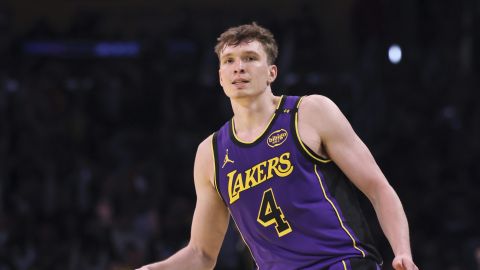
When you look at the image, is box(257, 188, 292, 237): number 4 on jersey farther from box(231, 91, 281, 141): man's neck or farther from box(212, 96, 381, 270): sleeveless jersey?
box(231, 91, 281, 141): man's neck

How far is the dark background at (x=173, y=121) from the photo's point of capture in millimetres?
10156

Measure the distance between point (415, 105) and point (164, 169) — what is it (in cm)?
331

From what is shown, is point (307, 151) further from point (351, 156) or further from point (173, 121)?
point (173, 121)

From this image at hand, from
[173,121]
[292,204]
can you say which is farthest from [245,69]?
[173,121]

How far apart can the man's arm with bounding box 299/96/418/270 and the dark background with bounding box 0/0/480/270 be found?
5.50 meters

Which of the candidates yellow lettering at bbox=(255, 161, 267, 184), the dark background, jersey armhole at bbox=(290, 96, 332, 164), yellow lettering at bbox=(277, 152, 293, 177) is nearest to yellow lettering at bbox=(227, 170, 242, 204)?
yellow lettering at bbox=(255, 161, 267, 184)

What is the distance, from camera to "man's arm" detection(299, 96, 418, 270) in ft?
13.7

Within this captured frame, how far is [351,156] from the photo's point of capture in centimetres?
429

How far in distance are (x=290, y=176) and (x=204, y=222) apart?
72cm

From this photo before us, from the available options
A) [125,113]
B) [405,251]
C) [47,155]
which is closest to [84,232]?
[47,155]

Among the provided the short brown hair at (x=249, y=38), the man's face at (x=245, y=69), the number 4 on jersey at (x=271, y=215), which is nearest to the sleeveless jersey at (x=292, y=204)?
the number 4 on jersey at (x=271, y=215)

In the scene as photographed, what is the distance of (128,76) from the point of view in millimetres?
11711

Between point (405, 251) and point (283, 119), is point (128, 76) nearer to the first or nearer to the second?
point (283, 119)

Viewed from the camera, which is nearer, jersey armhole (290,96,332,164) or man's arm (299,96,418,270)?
man's arm (299,96,418,270)
